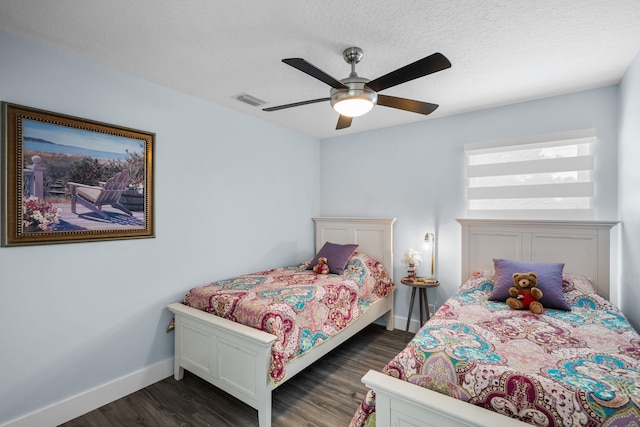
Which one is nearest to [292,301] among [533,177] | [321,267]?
[321,267]

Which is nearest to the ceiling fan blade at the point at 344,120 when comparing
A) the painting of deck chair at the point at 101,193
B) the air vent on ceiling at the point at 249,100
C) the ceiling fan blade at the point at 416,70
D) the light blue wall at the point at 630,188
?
the ceiling fan blade at the point at 416,70

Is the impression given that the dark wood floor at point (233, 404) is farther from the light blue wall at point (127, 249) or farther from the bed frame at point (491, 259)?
the bed frame at point (491, 259)

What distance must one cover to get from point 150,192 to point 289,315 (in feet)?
5.07

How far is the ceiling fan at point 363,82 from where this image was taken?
157 cm

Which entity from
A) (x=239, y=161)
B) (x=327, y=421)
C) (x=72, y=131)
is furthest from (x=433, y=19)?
(x=327, y=421)

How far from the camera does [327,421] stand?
80.4 inches

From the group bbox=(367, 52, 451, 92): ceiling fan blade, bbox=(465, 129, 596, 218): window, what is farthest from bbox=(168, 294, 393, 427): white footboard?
bbox=(465, 129, 596, 218): window

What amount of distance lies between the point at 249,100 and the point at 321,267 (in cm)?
190

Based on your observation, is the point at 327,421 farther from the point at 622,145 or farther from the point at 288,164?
the point at 622,145

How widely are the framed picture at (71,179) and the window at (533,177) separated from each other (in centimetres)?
323

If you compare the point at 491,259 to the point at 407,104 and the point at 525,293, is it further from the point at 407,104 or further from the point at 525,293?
the point at 407,104

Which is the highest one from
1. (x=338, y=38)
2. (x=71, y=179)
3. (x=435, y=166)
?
(x=338, y=38)

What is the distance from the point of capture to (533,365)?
4.61 feet

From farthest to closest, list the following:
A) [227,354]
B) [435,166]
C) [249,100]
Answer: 1. [435,166]
2. [249,100]
3. [227,354]
